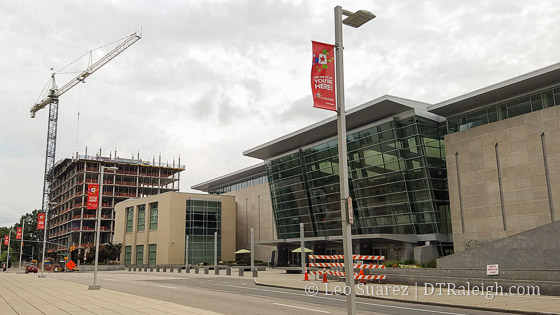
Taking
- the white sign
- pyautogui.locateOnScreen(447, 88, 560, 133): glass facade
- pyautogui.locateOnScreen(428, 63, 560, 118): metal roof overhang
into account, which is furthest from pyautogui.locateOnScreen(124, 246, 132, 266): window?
the white sign

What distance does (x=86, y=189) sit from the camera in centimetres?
12444

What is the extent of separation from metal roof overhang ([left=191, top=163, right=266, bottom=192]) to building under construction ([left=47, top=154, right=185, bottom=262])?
32.1m

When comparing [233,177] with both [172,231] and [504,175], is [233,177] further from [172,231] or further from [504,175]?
[504,175]

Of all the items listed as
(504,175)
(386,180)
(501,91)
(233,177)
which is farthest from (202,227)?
(501,91)

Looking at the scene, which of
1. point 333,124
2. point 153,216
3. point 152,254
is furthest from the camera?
point 153,216

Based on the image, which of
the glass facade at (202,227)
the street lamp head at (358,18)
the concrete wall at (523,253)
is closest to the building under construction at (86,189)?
the glass facade at (202,227)

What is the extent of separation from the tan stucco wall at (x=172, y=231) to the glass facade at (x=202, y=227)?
3.10 feet

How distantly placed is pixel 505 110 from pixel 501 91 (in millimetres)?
2241

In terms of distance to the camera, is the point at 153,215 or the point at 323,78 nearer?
the point at 323,78

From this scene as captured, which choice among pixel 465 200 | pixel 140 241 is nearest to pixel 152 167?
pixel 140 241

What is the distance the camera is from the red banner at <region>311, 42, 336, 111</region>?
9.80 metres

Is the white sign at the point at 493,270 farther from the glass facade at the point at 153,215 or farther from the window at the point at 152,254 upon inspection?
the glass facade at the point at 153,215

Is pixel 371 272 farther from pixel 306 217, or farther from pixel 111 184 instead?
pixel 111 184

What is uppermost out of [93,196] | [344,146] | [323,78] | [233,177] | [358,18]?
[233,177]
